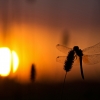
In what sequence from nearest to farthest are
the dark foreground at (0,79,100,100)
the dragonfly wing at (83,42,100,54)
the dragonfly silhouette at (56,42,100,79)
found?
the dark foreground at (0,79,100,100)
the dragonfly silhouette at (56,42,100,79)
the dragonfly wing at (83,42,100,54)

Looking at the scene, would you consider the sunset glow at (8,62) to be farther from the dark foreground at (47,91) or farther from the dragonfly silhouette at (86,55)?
the dragonfly silhouette at (86,55)

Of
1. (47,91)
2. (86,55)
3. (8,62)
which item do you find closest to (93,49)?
(86,55)

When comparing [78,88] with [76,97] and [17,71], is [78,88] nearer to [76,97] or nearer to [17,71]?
[76,97]

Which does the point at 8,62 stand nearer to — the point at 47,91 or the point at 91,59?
the point at 47,91

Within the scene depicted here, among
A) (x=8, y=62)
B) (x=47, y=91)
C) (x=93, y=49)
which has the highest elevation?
(x=93, y=49)

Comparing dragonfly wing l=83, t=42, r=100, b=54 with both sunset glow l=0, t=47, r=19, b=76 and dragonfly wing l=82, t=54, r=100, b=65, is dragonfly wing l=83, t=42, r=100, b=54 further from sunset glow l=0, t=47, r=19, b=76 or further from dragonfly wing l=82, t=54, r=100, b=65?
sunset glow l=0, t=47, r=19, b=76

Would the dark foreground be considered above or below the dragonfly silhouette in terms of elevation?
below

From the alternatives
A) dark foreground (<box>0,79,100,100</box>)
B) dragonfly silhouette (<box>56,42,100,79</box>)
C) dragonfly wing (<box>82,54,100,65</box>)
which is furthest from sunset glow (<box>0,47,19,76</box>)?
dragonfly wing (<box>82,54,100,65</box>)

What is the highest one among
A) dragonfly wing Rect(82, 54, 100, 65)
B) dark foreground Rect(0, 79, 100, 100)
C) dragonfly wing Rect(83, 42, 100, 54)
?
dragonfly wing Rect(83, 42, 100, 54)
